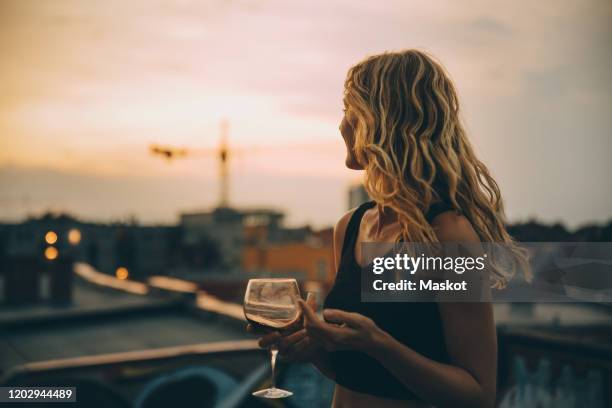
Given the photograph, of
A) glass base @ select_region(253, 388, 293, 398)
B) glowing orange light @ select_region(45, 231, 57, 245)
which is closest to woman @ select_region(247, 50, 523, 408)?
glass base @ select_region(253, 388, 293, 398)

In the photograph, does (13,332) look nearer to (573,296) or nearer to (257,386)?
(257,386)

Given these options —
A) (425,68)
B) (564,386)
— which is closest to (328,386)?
(564,386)

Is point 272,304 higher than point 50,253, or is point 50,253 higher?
point 272,304

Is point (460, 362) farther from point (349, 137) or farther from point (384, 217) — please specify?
point (349, 137)

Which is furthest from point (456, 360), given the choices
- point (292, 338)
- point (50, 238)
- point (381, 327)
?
point (50, 238)

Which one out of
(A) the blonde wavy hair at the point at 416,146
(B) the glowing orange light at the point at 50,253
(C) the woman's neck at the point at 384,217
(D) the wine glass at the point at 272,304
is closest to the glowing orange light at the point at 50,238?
(B) the glowing orange light at the point at 50,253

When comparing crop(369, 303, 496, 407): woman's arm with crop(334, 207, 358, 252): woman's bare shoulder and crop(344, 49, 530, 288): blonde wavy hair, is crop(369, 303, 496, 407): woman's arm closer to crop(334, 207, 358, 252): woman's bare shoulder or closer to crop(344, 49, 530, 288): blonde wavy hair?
crop(344, 49, 530, 288): blonde wavy hair

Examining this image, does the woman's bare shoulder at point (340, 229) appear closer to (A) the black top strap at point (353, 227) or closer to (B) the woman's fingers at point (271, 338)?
(A) the black top strap at point (353, 227)
